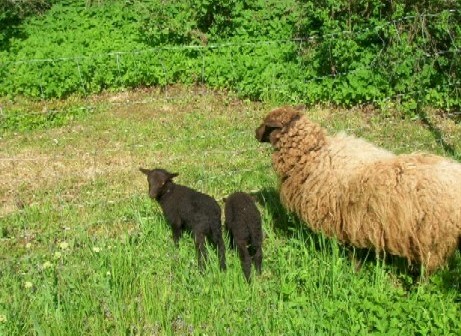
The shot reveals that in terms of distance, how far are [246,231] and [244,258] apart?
0.22 m

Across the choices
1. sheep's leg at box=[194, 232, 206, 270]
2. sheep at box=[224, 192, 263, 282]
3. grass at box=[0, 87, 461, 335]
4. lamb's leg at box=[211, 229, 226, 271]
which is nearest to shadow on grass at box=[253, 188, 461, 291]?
grass at box=[0, 87, 461, 335]

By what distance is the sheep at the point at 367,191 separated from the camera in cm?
449

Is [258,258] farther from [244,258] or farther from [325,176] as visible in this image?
[325,176]

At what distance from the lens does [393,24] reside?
338 inches

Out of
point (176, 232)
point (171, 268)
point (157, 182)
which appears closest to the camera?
point (171, 268)

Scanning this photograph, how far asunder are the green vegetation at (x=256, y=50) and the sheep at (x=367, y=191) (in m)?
Result: 3.27

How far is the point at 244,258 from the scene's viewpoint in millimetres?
4910

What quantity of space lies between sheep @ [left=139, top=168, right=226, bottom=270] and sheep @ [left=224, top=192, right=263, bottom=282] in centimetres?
12

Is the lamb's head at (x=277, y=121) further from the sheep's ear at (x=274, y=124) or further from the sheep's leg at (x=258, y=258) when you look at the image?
the sheep's leg at (x=258, y=258)

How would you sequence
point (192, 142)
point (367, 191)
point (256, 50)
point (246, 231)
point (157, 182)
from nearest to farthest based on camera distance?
1. point (367, 191)
2. point (246, 231)
3. point (157, 182)
4. point (192, 142)
5. point (256, 50)

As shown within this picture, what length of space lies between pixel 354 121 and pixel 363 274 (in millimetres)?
4069

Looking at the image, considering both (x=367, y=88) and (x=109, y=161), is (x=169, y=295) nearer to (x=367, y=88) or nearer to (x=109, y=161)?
(x=109, y=161)

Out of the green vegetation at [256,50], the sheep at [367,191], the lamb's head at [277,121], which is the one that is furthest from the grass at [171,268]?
the green vegetation at [256,50]

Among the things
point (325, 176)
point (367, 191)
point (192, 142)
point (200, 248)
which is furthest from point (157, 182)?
point (192, 142)
